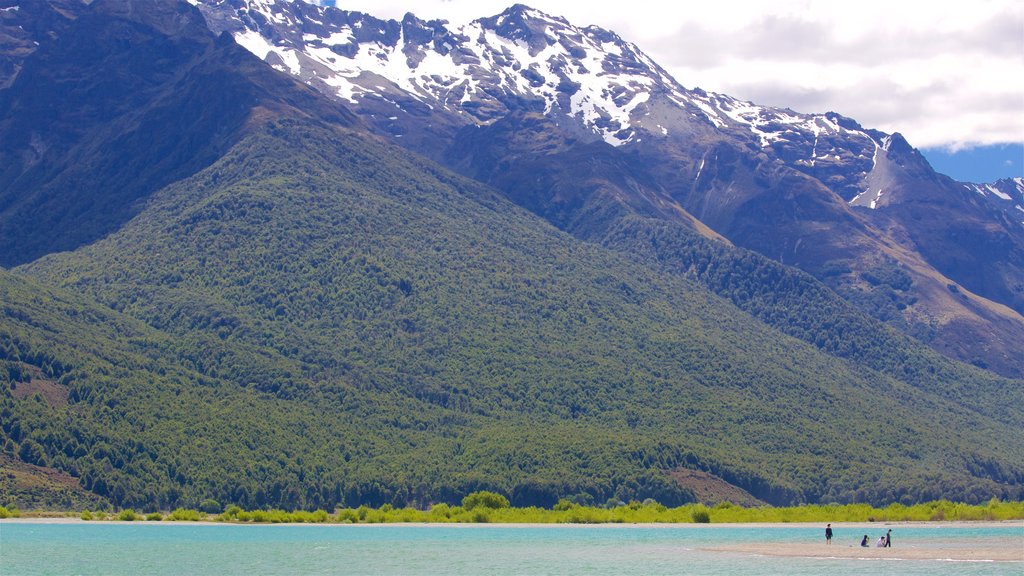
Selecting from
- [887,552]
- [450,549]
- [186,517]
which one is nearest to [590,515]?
[186,517]

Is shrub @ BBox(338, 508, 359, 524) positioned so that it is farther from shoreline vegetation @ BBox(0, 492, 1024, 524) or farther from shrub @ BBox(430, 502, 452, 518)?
shrub @ BBox(430, 502, 452, 518)

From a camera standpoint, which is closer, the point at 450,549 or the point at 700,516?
the point at 450,549

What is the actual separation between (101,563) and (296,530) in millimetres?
51064

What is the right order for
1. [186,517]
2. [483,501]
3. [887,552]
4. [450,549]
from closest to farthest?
[887,552] → [450,549] → [483,501] → [186,517]

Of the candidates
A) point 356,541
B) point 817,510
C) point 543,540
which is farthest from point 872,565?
point 817,510

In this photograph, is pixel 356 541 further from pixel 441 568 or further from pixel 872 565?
pixel 872 565

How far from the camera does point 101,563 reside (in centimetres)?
11094

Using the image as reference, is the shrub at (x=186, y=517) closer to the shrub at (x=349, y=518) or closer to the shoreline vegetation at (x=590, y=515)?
the shoreline vegetation at (x=590, y=515)

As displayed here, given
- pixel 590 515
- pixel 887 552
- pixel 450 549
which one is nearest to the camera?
pixel 887 552

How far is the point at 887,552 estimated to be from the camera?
117250mm

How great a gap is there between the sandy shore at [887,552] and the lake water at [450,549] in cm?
246

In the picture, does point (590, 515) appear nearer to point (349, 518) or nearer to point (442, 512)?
point (442, 512)

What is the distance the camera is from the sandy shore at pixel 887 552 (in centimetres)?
11000

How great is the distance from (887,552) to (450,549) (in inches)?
1453
